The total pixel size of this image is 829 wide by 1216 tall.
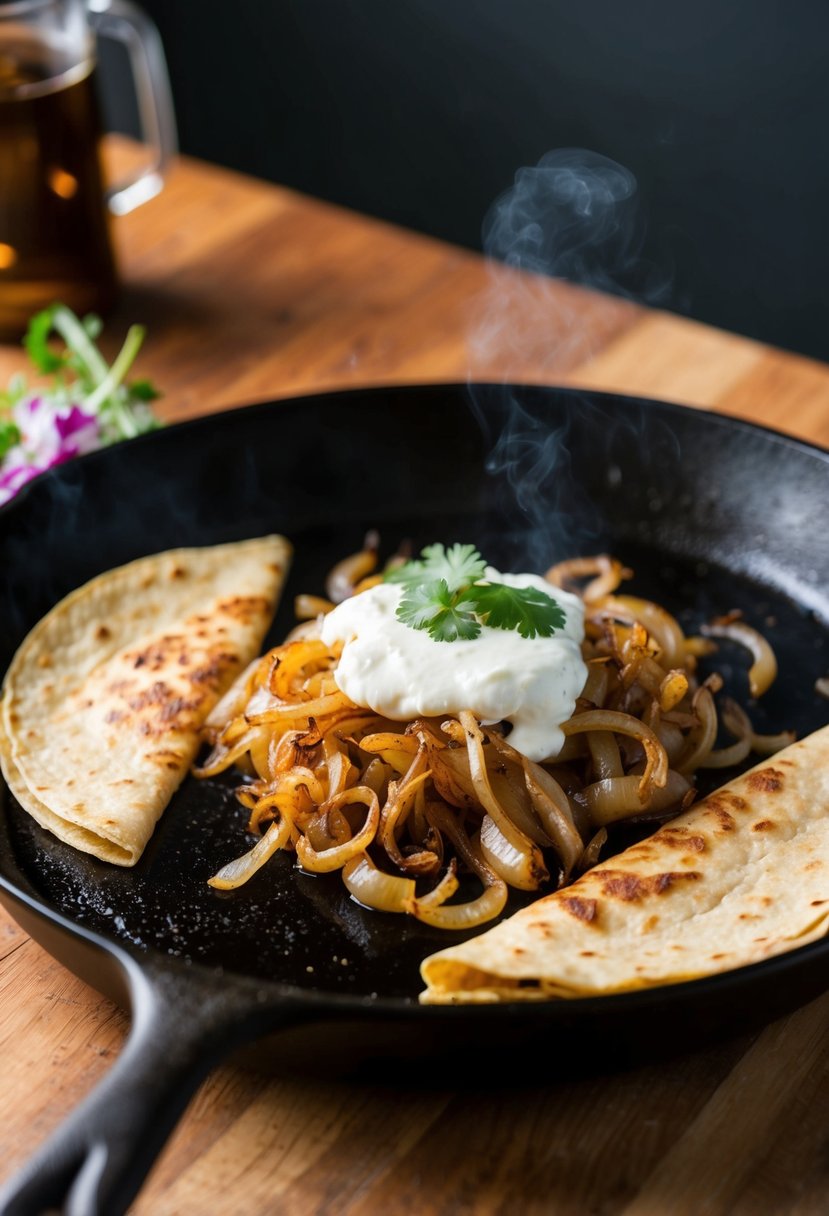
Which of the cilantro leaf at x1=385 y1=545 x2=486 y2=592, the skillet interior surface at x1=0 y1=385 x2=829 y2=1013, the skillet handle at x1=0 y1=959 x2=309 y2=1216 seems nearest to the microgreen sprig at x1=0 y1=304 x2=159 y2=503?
the skillet interior surface at x1=0 y1=385 x2=829 y2=1013

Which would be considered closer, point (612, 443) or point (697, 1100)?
point (697, 1100)

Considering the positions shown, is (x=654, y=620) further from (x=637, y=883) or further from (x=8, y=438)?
(x=8, y=438)

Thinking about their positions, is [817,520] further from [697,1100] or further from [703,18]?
[703,18]

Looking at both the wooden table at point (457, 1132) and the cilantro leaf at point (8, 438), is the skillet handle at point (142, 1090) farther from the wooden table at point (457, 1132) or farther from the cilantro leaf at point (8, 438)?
the cilantro leaf at point (8, 438)

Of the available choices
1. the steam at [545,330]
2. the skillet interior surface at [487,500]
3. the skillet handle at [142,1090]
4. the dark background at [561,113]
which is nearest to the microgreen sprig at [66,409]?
the skillet interior surface at [487,500]

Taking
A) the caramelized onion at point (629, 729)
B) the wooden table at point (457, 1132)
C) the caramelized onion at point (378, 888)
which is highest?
the caramelized onion at point (629, 729)

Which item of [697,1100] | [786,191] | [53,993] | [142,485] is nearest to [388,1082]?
[697,1100]
